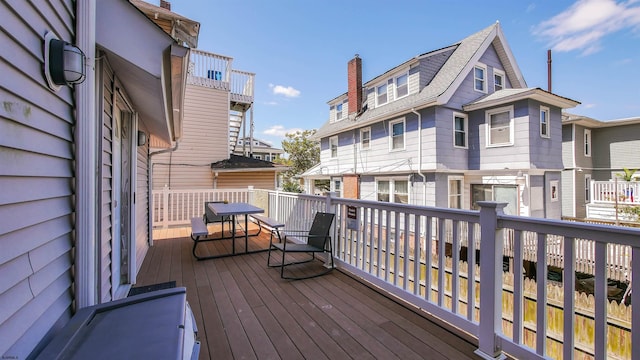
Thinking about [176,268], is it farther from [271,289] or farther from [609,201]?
[609,201]

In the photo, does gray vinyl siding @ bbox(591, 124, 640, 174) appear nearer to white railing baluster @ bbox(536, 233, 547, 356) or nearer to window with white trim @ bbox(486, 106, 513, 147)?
window with white trim @ bbox(486, 106, 513, 147)

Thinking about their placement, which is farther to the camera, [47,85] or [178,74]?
[178,74]

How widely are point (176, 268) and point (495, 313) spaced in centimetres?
398

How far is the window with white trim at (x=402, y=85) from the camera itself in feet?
35.2

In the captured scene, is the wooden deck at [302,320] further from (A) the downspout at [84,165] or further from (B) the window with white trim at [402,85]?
(B) the window with white trim at [402,85]

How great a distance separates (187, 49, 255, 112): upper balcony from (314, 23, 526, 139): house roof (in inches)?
195

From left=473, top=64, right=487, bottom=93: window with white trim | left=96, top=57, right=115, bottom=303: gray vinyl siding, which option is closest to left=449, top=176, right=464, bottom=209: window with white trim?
left=473, top=64, right=487, bottom=93: window with white trim

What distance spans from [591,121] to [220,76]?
16460mm

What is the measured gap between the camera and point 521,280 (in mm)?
1902

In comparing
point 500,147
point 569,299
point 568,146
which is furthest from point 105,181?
point 568,146

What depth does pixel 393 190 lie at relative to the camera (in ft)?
35.2

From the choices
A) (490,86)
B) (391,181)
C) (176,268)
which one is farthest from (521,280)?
(490,86)

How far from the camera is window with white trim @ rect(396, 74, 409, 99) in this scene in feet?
35.2

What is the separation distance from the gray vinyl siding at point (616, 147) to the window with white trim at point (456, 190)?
9.40 m
